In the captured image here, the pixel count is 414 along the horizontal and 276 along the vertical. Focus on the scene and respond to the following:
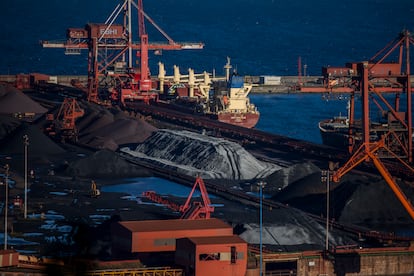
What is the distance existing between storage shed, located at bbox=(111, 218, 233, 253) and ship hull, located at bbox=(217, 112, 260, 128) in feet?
159

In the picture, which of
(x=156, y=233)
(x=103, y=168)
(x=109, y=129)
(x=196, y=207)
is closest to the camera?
(x=156, y=233)

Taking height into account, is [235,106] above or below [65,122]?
above

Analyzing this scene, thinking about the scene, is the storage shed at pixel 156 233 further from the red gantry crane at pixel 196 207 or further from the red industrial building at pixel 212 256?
the red gantry crane at pixel 196 207

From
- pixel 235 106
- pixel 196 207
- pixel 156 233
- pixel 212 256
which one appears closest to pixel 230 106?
pixel 235 106

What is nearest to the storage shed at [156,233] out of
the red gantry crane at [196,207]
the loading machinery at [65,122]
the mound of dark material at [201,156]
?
the red gantry crane at [196,207]

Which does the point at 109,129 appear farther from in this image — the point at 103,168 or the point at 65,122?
the point at 103,168

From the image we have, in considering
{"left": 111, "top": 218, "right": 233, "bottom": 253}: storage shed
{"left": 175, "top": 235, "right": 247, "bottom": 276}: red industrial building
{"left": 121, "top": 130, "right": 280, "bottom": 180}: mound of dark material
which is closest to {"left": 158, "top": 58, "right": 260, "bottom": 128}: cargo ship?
{"left": 121, "top": 130, "right": 280, "bottom": 180}: mound of dark material

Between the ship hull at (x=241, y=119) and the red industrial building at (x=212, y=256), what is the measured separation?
52478 mm

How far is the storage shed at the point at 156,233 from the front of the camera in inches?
2031

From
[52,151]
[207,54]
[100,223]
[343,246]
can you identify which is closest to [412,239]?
[343,246]

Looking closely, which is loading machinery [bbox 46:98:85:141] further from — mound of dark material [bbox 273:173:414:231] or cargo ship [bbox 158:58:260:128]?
mound of dark material [bbox 273:173:414:231]

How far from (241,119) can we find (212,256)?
5385 centimetres

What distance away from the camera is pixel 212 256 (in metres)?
49.2

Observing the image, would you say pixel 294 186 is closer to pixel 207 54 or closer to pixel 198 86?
pixel 198 86
